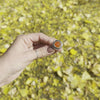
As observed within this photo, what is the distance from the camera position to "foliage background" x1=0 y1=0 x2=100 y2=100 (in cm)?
224

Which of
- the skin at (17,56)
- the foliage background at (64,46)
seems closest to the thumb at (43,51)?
the skin at (17,56)

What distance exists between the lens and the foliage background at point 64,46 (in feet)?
7.36

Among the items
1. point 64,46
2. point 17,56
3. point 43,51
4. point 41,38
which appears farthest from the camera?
point 64,46

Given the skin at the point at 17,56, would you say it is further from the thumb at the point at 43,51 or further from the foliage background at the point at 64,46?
the foliage background at the point at 64,46

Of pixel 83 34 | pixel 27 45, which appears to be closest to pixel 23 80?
pixel 27 45

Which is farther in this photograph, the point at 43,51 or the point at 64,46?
the point at 64,46

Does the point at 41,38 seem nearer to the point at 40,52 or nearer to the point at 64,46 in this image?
the point at 40,52

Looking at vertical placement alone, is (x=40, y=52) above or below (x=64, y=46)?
above

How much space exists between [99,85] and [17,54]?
1.53 metres

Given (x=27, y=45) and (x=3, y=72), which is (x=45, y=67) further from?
(x=3, y=72)

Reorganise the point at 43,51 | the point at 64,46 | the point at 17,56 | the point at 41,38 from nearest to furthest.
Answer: the point at 17,56 → the point at 43,51 → the point at 41,38 → the point at 64,46

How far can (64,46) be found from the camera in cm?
272

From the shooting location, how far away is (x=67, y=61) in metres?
2.55

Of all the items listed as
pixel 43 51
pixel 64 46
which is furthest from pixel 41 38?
pixel 64 46
